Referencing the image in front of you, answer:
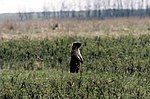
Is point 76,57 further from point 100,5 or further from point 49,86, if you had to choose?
point 100,5

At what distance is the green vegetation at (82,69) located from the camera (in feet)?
27.9

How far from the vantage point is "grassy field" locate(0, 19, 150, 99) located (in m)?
8.48

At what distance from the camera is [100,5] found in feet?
430

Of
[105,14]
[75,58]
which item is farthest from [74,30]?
[105,14]

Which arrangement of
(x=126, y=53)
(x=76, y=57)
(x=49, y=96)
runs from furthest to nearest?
(x=126, y=53) → (x=76, y=57) → (x=49, y=96)

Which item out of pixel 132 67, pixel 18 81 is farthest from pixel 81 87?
pixel 132 67

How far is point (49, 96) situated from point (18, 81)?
1210 mm

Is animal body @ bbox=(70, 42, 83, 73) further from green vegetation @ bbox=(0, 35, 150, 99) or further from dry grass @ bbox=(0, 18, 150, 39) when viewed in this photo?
dry grass @ bbox=(0, 18, 150, 39)

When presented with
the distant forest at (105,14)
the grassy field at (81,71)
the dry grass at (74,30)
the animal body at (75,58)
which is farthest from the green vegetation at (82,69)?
the distant forest at (105,14)

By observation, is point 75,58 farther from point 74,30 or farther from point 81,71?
point 74,30

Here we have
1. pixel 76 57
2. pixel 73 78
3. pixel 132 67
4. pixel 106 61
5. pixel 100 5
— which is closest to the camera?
pixel 73 78

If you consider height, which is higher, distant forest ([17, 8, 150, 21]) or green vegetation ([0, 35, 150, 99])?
green vegetation ([0, 35, 150, 99])

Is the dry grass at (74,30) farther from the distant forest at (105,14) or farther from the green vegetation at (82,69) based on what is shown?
the distant forest at (105,14)

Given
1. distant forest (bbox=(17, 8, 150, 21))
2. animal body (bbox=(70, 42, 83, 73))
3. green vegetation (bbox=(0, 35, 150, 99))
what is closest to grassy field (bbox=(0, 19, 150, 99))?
green vegetation (bbox=(0, 35, 150, 99))
